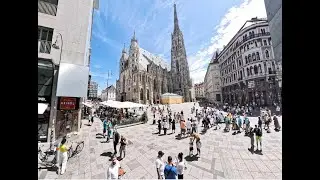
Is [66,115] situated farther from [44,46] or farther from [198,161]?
[198,161]

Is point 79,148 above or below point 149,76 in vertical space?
below

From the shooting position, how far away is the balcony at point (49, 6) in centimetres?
1237

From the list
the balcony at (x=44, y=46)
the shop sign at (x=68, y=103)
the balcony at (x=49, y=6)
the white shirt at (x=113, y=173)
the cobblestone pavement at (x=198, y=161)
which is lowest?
the cobblestone pavement at (x=198, y=161)

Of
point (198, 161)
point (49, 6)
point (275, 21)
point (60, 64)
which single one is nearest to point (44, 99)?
point (60, 64)

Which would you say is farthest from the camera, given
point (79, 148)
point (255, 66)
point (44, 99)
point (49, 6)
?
point (255, 66)

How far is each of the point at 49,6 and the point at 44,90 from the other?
7.03 m

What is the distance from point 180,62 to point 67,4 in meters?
68.2

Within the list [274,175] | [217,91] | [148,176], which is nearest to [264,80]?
[217,91]

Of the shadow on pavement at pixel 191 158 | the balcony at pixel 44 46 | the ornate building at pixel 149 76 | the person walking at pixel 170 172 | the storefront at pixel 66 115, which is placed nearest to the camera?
the person walking at pixel 170 172

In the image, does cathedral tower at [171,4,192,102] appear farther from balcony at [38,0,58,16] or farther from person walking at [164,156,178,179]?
person walking at [164,156,178,179]

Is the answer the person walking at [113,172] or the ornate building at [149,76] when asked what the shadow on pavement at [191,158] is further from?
the ornate building at [149,76]

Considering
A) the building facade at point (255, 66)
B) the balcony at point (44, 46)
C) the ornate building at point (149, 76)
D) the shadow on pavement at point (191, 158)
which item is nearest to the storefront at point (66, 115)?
the balcony at point (44, 46)

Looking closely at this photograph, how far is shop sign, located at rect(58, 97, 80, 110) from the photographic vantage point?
12.0 m

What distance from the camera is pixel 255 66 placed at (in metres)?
31.8
